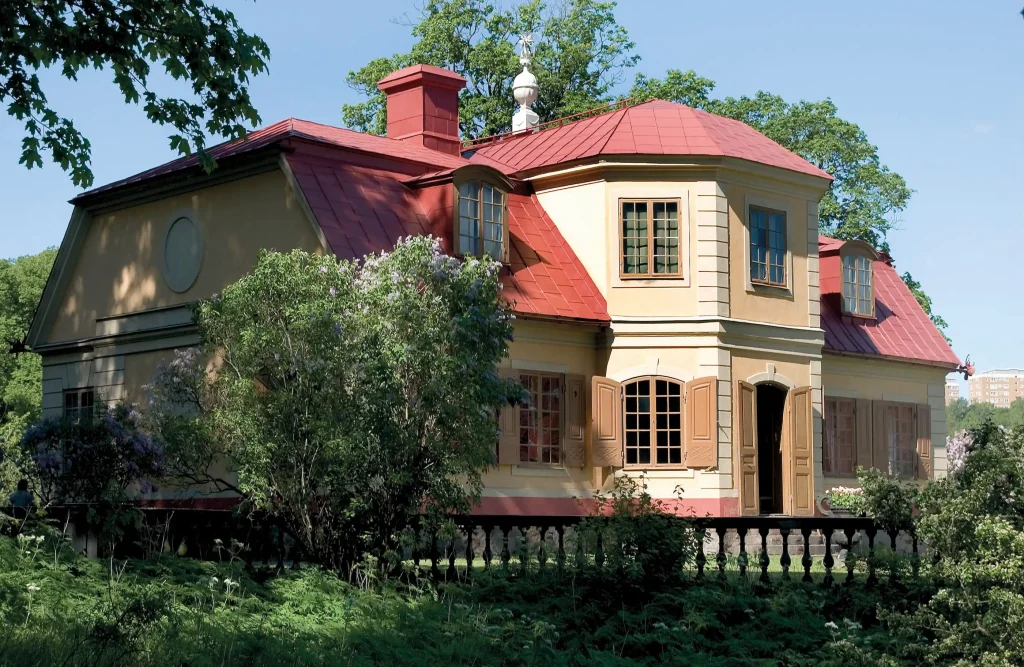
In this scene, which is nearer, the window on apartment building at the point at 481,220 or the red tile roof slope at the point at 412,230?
the red tile roof slope at the point at 412,230

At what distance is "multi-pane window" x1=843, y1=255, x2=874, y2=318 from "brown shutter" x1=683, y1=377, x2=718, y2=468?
6.04 metres

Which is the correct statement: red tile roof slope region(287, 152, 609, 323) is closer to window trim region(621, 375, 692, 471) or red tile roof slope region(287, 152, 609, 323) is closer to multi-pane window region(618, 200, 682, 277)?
multi-pane window region(618, 200, 682, 277)

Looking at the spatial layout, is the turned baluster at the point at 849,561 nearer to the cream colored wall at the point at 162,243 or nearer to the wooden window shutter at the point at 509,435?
the wooden window shutter at the point at 509,435

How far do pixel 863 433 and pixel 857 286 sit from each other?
9.16 ft

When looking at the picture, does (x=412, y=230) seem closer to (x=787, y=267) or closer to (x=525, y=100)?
(x=787, y=267)

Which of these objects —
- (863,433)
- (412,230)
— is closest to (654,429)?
(412,230)

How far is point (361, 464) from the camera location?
41.8 feet

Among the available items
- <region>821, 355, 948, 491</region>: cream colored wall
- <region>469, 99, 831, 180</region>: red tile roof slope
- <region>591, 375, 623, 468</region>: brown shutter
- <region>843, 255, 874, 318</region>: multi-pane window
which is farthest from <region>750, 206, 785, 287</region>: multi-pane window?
<region>843, 255, 874, 318</region>: multi-pane window

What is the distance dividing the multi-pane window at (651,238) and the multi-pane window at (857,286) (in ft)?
18.9

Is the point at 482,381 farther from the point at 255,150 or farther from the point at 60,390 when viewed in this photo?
the point at 60,390

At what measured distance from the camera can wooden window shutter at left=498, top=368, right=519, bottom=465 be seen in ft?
67.1

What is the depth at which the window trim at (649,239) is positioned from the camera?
21.9 meters

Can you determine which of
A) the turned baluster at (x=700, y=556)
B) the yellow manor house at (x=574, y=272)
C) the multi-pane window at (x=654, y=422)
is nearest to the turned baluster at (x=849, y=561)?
the turned baluster at (x=700, y=556)

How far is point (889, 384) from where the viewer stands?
2680 centimetres
